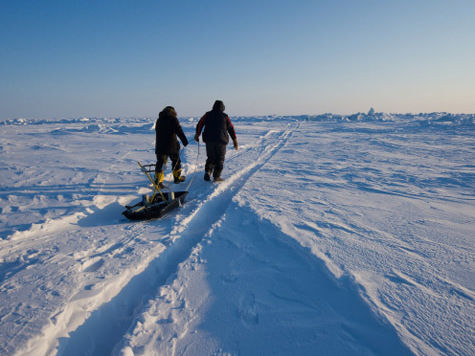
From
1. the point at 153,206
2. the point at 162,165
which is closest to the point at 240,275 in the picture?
the point at 153,206

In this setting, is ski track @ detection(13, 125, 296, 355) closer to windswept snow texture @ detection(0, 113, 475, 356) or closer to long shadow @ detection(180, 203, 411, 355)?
windswept snow texture @ detection(0, 113, 475, 356)

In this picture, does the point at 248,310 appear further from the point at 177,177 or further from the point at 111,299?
the point at 177,177

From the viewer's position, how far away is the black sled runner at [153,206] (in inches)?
135

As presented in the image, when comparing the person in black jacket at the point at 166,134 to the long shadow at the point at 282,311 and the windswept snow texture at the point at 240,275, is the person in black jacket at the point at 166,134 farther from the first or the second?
the long shadow at the point at 282,311

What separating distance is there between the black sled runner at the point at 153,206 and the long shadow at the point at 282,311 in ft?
4.05

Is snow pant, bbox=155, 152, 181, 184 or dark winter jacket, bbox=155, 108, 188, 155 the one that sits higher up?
dark winter jacket, bbox=155, 108, 188, 155

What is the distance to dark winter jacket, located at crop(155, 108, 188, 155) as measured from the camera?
16.1 feet

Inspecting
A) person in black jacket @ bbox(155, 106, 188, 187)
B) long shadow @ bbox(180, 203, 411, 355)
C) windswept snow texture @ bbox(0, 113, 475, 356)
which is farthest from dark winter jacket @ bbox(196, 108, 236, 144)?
long shadow @ bbox(180, 203, 411, 355)

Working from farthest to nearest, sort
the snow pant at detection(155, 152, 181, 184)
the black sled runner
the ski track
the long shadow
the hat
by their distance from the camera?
1. the hat
2. the snow pant at detection(155, 152, 181, 184)
3. the black sled runner
4. the ski track
5. the long shadow

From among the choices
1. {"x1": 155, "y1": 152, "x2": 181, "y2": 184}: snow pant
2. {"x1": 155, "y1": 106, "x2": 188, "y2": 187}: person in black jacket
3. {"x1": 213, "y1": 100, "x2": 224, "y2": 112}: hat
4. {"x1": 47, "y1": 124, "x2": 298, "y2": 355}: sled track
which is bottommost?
{"x1": 47, "y1": 124, "x2": 298, "y2": 355}: sled track

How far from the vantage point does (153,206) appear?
376 cm

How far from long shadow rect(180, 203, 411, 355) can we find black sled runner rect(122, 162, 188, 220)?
4.05 ft

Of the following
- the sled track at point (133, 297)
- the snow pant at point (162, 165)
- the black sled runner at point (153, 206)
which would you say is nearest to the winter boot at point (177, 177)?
the snow pant at point (162, 165)

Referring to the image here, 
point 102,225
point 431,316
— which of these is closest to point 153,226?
point 102,225
